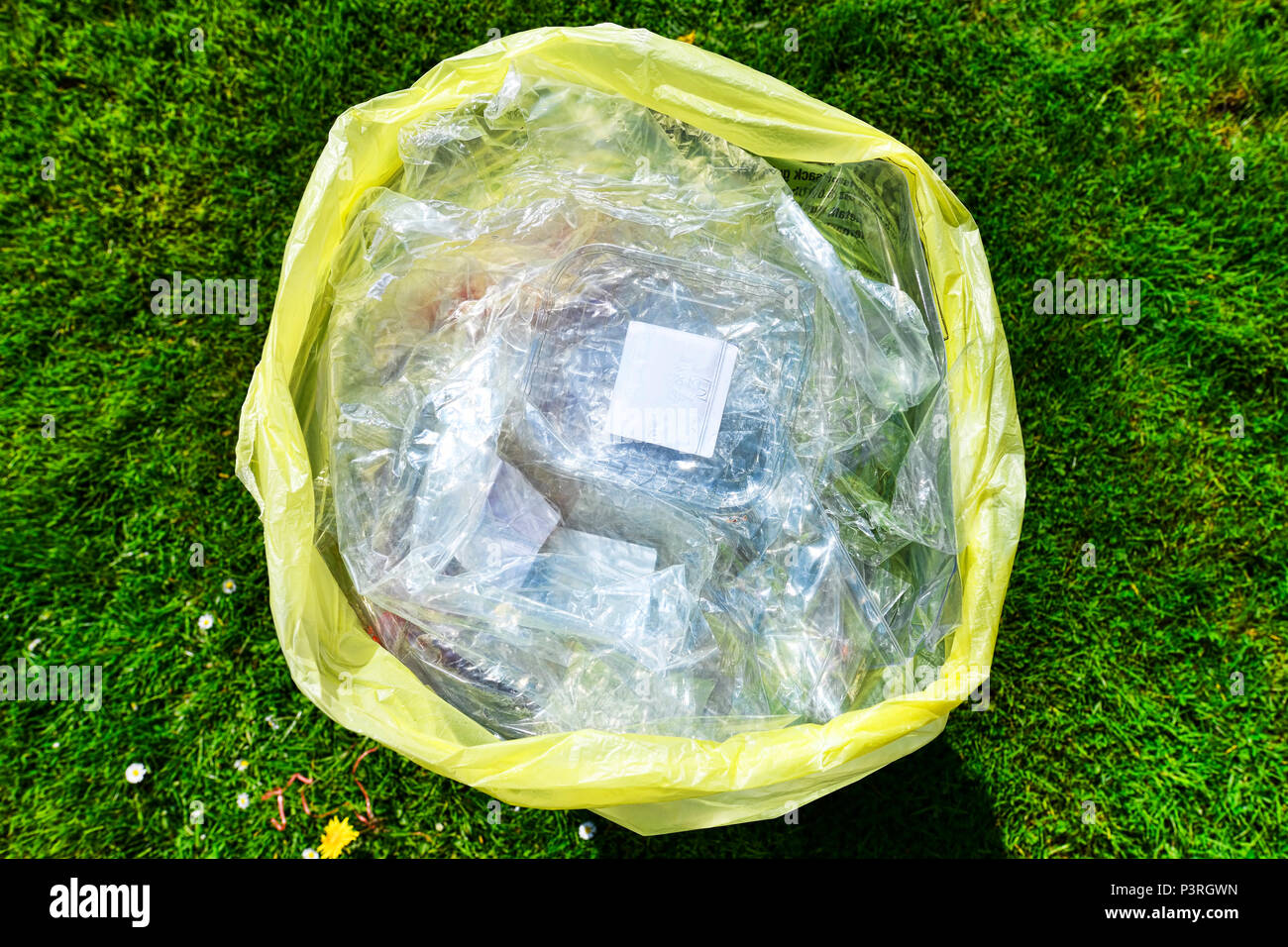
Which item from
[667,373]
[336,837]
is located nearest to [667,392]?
[667,373]

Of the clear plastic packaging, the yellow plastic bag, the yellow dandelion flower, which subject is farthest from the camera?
the yellow dandelion flower

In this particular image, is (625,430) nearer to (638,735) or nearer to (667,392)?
(667,392)

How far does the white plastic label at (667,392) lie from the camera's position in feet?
3.97

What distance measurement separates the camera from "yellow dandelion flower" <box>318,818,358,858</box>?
1457 mm

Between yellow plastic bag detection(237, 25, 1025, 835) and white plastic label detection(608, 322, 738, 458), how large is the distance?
1.07 feet

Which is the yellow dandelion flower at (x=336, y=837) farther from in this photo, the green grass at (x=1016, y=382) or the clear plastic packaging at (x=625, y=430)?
the clear plastic packaging at (x=625, y=430)

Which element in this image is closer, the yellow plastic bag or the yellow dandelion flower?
the yellow plastic bag

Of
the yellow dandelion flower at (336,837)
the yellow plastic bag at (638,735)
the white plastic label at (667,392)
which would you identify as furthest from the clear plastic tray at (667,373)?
the yellow dandelion flower at (336,837)

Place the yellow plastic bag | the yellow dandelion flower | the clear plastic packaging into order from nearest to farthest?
the yellow plastic bag < the clear plastic packaging < the yellow dandelion flower

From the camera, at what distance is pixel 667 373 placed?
1210 millimetres

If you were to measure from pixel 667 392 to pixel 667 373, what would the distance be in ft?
0.09

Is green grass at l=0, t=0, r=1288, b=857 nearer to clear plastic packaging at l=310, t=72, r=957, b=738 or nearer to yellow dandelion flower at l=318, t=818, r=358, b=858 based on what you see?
yellow dandelion flower at l=318, t=818, r=358, b=858

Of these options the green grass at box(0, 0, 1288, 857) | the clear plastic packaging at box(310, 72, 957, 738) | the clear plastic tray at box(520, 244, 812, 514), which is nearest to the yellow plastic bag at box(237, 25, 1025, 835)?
the clear plastic packaging at box(310, 72, 957, 738)
